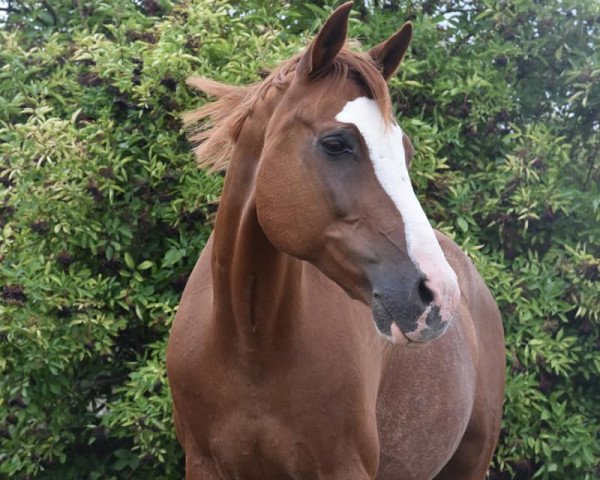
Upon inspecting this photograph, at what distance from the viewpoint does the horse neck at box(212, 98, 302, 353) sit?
2.71m

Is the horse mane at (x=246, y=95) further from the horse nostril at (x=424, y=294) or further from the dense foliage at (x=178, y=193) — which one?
the dense foliage at (x=178, y=193)

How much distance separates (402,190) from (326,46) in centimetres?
44

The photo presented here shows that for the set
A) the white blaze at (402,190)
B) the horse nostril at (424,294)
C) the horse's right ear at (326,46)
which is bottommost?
the horse nostril at (424,294)

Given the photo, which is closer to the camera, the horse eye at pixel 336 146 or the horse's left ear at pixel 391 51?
the horse eye at pixel 336 146

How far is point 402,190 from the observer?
2346 mm

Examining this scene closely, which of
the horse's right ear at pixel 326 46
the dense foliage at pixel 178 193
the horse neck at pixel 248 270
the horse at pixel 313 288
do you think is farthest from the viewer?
the dense foliage at pixel 178 193

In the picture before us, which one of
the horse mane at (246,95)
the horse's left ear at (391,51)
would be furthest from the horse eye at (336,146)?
the horse's left ear at (391,51)

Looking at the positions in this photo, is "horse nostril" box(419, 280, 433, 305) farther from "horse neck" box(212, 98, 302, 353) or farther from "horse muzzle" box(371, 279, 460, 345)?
"horse neck" box(212, 98, 302, 353)

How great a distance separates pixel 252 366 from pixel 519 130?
2669 mm

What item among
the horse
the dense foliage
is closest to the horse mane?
the horse

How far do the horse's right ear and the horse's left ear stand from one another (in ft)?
0.78

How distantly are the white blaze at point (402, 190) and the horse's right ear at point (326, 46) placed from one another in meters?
0.16

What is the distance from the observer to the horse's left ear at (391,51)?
2.72 m

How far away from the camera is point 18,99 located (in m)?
4.56
